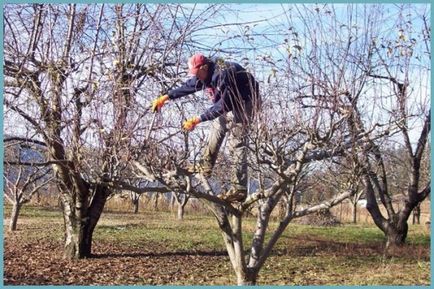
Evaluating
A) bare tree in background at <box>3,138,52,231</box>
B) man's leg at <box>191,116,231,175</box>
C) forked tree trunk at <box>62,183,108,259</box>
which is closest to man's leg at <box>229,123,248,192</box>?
man's leg at <box>191,116,231,175</box>

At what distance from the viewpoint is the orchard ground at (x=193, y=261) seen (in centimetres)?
798

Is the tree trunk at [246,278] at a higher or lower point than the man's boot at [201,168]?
lower

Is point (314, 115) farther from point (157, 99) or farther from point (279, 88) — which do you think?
point (157, 99)

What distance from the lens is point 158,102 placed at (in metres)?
5.04

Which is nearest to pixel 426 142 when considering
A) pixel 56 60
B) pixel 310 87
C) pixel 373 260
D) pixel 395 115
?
pixel 373 260

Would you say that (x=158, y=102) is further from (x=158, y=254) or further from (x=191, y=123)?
(x=158, y=254)

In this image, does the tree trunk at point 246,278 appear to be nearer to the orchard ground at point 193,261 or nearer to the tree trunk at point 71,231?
the orchard ground at point 193,261

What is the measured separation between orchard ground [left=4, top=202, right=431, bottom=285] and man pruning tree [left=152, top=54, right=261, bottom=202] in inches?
112

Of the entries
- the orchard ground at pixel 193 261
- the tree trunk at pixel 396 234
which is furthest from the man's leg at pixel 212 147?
the tree trunk at pixel 396 234

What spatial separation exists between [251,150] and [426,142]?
6591 millimetres

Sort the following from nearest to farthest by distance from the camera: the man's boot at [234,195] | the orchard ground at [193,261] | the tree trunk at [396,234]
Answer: the man's boot at [234,195] < the orchard ground at [193,261] < the tree trunk at [396,234]

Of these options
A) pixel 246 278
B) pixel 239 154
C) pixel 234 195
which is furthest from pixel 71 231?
pixel 239 154

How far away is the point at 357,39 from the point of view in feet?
17.0

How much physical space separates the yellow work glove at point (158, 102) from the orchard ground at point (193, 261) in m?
3.43
